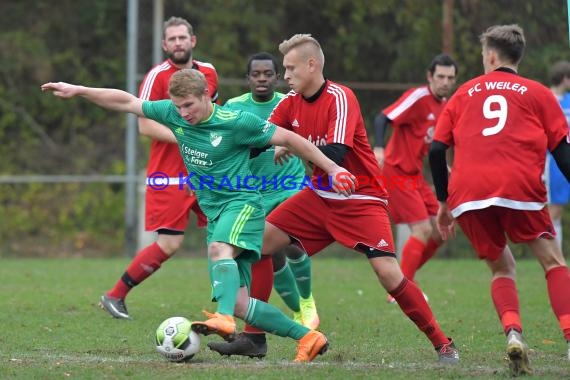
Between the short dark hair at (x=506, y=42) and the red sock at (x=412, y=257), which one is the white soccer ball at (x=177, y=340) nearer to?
the short dark hair at (x=506, y=42)

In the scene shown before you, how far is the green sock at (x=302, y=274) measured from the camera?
25.8ft

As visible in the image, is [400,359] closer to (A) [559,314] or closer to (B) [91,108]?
(A) [559,314]

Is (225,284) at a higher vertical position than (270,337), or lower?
higher

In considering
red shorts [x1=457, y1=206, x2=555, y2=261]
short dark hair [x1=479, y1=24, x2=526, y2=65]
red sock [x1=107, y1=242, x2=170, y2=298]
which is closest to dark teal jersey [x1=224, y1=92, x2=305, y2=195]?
red sock [x1=107, y1=242, x2=170, y2=298]

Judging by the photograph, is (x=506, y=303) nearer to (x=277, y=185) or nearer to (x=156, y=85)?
(x=277, y=185)

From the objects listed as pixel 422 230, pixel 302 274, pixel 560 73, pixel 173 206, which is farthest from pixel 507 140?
pixel 560 73

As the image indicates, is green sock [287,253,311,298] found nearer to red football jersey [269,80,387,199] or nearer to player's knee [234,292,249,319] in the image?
red football jersey [269,80,387,199]

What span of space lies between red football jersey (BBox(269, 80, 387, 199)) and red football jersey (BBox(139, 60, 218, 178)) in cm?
192

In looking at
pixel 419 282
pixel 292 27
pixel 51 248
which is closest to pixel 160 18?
pixel 292 27

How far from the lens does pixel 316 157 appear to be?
5.65m

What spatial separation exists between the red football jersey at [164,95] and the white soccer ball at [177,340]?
2662 mm

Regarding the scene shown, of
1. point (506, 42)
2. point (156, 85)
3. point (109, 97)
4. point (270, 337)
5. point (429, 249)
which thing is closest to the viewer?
point (506, 42)

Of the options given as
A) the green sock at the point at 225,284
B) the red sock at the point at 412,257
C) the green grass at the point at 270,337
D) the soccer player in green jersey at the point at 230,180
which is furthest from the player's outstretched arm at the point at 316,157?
the red sock at the point at 412,257

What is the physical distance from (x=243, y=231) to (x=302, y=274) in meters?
2.23
